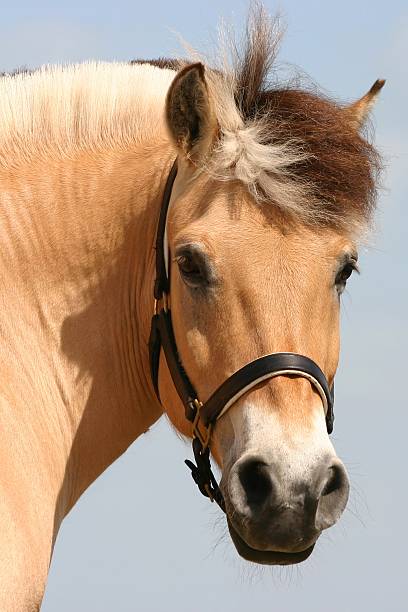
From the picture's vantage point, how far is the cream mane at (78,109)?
6.65 metres

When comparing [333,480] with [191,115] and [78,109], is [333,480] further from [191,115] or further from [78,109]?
[78,109]

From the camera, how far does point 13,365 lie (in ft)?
20.3

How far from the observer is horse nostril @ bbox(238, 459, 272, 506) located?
545 cm

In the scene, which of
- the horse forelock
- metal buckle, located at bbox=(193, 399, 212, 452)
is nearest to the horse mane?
the horse forelock

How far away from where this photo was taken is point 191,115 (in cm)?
627

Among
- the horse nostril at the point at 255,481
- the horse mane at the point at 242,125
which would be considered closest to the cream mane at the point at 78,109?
the horse mane at the point at 242,125

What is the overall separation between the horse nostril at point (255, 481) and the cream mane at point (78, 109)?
2210 millimetres

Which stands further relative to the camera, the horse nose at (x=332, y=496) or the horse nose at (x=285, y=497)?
the horse nose at (x=332, y=496)

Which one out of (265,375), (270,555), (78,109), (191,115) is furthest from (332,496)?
(78,109)

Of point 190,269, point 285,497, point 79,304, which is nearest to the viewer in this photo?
point 285,497

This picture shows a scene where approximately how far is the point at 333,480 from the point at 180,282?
1.36 metres

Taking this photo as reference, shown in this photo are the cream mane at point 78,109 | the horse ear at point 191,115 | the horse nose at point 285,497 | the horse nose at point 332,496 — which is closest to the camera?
the horse nose at point 285,497

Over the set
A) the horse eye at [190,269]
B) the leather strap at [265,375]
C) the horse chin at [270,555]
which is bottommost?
the horse chin at [270,555]

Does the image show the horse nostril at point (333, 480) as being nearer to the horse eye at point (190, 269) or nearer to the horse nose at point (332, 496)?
the horse nose at point (332, 496)
